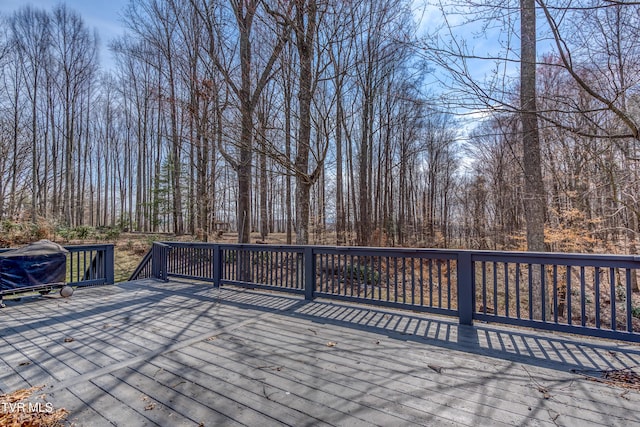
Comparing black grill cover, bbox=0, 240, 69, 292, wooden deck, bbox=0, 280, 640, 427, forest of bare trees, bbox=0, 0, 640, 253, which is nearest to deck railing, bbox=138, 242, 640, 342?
wooden deck, bbox=0, 280, 640, 427

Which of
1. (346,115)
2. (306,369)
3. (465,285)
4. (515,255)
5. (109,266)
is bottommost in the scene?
(306,369)

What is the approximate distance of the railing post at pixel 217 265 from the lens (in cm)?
576

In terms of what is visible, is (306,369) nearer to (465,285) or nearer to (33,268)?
(465,285)

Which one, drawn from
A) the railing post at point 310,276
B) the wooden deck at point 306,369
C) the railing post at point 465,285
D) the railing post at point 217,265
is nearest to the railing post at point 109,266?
the wooden deck at point 306,369

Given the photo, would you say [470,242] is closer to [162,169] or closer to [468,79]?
[468,79]

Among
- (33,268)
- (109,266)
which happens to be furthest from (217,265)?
(33,268)

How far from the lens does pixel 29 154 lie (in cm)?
1353

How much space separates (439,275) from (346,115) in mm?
9046

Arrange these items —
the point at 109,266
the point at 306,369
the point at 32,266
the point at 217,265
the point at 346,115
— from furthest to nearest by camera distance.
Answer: the point at 346,115
the point at 109,266
the point at 217,265
the point at 32,266
the point at 306,369

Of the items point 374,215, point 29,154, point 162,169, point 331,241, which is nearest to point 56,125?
point 29,154

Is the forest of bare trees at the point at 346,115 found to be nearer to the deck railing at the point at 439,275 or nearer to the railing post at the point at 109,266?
the deck railing at the point at 439,275

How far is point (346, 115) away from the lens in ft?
37.7

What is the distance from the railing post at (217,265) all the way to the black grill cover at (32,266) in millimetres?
2470

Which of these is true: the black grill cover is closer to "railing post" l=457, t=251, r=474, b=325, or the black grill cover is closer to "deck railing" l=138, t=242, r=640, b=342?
"deck railing" l=138, t=242, r=640, b=342
